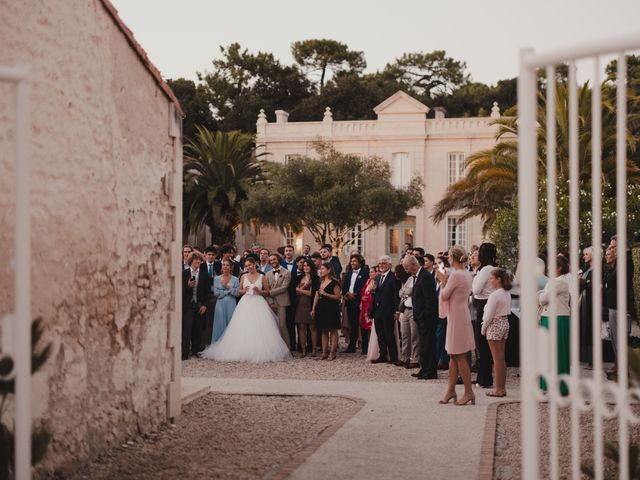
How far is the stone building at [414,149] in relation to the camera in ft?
142

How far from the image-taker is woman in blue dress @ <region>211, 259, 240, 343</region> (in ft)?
50.7

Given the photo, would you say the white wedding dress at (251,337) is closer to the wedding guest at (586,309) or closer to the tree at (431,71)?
the wedding guest at (586,309)

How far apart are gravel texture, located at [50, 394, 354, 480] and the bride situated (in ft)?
13.0

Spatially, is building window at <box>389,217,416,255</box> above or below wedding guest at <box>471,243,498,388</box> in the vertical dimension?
above

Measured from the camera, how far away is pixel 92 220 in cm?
693

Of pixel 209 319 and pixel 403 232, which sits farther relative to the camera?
pixel 403 232

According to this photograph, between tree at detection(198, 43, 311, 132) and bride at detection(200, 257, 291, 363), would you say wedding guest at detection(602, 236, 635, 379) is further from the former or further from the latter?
tree at detection(198, 43, 311, 132)

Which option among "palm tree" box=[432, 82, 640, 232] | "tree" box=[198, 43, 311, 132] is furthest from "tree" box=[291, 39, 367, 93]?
"palm tree" box=[432, 82, 640, 232]

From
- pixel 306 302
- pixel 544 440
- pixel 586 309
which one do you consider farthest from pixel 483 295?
pixel 306 302

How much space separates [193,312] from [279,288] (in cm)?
165

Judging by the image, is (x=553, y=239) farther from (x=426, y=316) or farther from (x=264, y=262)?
(x=264, y=262)

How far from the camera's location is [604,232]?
17.1 metres

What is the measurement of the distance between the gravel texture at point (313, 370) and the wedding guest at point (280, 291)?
0.91 m

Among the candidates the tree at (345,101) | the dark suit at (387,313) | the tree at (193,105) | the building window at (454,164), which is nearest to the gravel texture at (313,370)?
the dark suit at (387,313)
